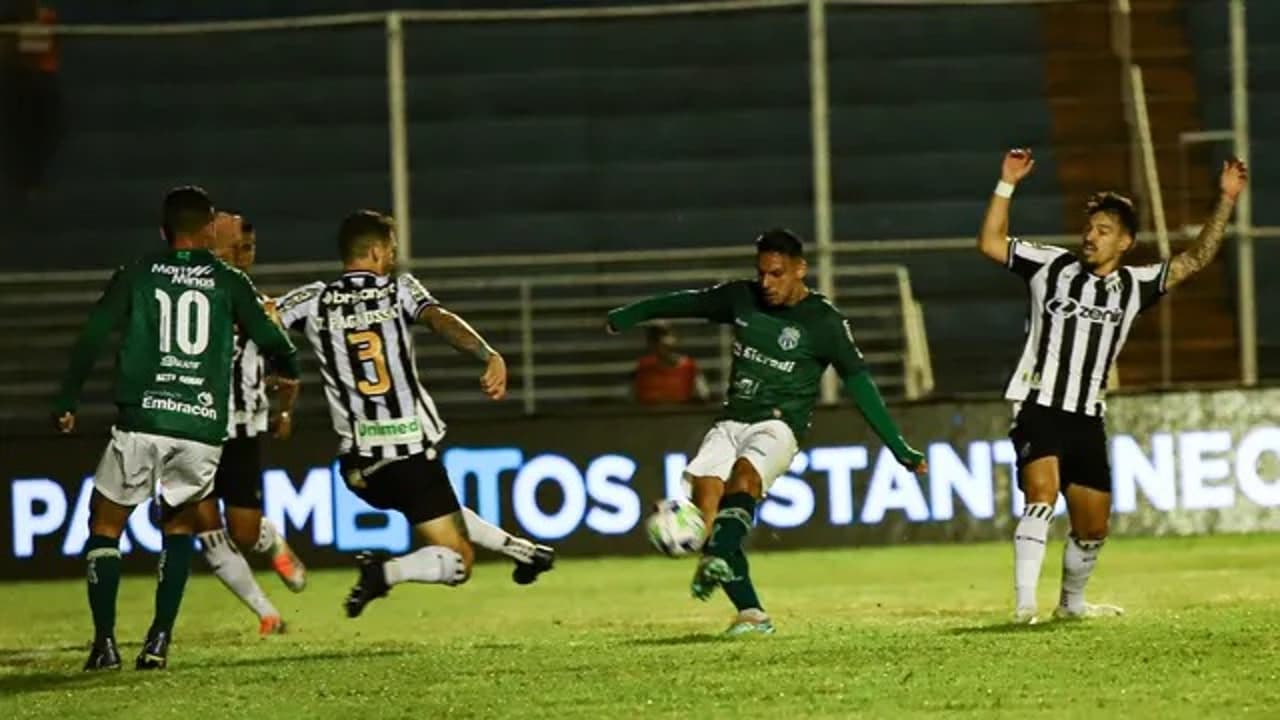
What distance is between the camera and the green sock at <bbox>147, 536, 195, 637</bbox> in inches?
383

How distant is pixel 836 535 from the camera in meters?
16.5

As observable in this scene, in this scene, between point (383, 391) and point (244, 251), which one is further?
point (244, 251)

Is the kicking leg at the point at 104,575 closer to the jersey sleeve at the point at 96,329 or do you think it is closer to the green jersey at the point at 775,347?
the jersey sleeve at the point at 96,329

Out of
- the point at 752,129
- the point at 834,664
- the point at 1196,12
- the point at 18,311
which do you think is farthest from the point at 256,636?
the point at 1196,12

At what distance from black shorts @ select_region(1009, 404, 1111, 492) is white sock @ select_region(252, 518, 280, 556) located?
353cm

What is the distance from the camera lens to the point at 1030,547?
10703 mm

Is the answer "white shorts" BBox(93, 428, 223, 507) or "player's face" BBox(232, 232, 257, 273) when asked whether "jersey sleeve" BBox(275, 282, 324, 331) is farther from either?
"player's face" BBox(232, 232, 257, 273)

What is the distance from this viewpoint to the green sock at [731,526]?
10344mm

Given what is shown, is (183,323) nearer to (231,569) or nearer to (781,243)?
(231,569)

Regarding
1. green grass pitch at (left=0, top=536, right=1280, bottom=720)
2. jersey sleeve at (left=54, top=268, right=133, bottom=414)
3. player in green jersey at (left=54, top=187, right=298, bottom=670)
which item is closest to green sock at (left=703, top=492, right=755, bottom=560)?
green grass pitch at (left=0, top=536, right=1280, bottom=720)

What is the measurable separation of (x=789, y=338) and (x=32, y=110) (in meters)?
9.98

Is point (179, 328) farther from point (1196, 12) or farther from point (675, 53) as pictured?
point (1196, 12)

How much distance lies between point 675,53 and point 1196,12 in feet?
13.0

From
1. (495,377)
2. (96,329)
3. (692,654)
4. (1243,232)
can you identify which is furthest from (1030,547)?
(1243,232)
